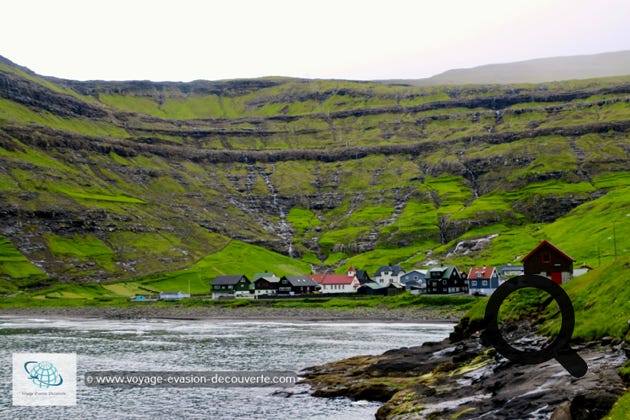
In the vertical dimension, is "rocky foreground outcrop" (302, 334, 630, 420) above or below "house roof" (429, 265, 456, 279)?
above

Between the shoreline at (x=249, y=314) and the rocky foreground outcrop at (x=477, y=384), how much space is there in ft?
238

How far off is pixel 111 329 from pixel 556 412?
10746 cm

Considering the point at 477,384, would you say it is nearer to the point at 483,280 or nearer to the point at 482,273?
the point at 483,280

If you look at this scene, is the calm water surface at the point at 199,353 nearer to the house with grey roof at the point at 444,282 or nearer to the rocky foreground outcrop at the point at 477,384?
the rocky foreground outcrop at the point at 477,384

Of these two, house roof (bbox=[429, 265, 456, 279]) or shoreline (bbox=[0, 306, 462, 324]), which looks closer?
shoreline (bbox=[0, 306, 462, 324])

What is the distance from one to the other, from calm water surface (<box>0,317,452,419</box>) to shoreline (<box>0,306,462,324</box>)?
7783mm

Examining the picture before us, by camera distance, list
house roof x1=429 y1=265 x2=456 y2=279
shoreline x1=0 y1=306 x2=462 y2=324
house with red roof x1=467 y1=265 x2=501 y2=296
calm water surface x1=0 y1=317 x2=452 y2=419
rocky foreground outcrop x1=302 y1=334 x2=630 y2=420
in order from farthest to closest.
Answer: house roof x1=429 y1=265 x2=456 y2=279
house with red roof x1=467 y1=265 x2=501 y2=296
shoreline x1=0 y1=306 x2=462 y2=324
calm water surface x1=0 y1=317 x2=452 y2=419
rocky foreground outcrop x1=302 y1=334 x2=630 y2=420

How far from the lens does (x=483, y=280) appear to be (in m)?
170

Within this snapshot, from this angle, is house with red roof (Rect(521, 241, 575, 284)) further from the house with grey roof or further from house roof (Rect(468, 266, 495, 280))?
the house with grey roof

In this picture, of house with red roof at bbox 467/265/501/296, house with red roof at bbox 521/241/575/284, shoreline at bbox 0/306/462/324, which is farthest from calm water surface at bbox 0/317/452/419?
house with red roof at bbox 467/265/501/296

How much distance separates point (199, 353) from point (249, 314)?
75.9m

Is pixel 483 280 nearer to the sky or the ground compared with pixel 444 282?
nearer to the sky

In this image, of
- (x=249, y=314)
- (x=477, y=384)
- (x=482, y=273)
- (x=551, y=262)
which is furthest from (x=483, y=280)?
(x=477, y=384)

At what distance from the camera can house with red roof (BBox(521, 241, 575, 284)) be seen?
10025 centimetres
